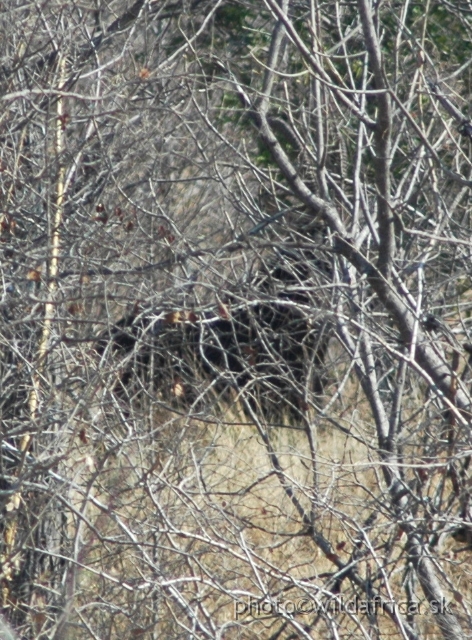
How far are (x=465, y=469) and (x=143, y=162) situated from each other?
2.76 m

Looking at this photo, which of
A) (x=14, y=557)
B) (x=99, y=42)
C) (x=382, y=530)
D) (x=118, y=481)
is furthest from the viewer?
(x=99, y=42)

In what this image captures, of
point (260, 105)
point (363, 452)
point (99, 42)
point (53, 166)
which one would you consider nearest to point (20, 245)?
point (53, 166)

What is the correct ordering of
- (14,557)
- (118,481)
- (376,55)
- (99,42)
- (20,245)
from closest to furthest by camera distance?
(376,55) → (14,557) → (118,481) → (20,245) → (99,42)

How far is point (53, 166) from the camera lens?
4645 mm

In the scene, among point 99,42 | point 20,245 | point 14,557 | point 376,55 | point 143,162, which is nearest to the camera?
point 376,55

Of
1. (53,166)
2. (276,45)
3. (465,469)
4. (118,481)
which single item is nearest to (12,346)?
(118,481)

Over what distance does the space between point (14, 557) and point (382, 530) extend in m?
1.39

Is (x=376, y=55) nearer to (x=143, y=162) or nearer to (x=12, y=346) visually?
(x=12, y=346)

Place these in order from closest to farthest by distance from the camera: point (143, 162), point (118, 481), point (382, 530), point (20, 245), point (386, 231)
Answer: point (386, 231) < point (382, 530) < point (118, 481) < point (20, 245) < point (143, 162)

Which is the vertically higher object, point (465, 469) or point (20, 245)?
point (20, 245)

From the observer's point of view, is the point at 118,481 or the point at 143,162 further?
the point at 143,162

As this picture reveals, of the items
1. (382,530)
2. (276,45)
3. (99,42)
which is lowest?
(382,530)

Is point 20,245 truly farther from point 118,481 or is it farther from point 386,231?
point 386,231

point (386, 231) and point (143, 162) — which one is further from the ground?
point (143, 162)
